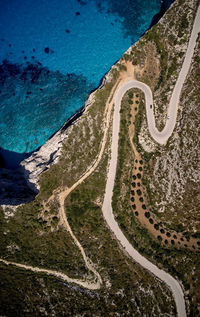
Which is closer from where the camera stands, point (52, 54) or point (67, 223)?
point (67, 223)

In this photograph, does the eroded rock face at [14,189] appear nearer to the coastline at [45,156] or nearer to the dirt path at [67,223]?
the coastline at [45,156]

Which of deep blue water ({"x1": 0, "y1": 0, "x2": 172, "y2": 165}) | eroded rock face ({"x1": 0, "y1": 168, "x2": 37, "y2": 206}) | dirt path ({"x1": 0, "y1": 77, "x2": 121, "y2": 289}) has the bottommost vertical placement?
dirt path ({"x1": 0, "y1": 77, "x2": 121, "y2": 289})

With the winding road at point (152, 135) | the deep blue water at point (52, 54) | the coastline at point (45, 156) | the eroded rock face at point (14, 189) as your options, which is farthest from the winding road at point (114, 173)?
the deep blue water at point (52, 54)

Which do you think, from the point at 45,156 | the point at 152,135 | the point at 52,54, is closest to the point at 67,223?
the point at 45,156

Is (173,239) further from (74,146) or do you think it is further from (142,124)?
(74,146)

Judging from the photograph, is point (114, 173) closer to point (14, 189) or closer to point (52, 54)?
point (14, 189)

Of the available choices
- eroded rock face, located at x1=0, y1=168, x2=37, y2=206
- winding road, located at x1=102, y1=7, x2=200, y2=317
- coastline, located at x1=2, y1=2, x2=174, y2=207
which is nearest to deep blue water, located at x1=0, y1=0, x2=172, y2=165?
coastline, located at x1=2, y1=2, x2=174, y2=207

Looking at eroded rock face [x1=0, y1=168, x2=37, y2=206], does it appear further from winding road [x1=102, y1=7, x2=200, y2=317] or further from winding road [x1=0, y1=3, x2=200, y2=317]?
winding road [x1=102, y1=7, x2=200, y2=317]

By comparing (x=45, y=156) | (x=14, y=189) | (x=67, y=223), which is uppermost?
(x=45, y=156)
